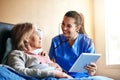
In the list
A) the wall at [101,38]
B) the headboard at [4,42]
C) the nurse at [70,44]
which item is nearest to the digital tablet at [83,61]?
the nurse at [70,44]

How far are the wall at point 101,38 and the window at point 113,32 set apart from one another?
5cm

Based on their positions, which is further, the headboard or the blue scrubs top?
the blue scrubs top

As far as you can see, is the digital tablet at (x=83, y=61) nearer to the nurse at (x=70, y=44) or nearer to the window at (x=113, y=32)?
the nurse at (x=70, y=44)

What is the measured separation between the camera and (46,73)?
4.63 ft

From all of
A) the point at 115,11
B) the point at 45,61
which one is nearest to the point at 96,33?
the point at 115,11

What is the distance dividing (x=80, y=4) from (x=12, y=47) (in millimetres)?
1246

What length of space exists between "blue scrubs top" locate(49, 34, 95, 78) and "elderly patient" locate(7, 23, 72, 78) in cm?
34

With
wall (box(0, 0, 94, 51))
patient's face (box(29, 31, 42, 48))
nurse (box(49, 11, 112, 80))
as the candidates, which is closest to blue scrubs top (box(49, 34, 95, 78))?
nurse (box(49, 11, 112, 80))

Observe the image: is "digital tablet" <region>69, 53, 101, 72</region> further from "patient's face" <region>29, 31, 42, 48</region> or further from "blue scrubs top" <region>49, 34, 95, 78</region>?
"patient's face" <region>29, 31, 42, 48</region>

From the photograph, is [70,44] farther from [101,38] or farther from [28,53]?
[101,38]

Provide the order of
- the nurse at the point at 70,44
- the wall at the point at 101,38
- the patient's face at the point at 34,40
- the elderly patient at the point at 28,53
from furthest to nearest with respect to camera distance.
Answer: the wall at the point at 101,38
the nurse at the point at 70,44
the patient's face at the point at 34,40
the elderly patient at the point at 28,53

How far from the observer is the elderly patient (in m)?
1.46

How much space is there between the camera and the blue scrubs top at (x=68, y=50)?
2.09 m

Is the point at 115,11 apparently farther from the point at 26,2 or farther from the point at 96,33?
the point at 26,2
